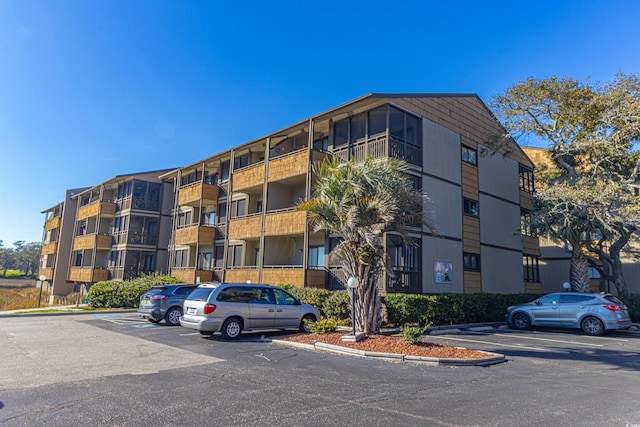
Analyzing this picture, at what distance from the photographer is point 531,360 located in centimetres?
1003

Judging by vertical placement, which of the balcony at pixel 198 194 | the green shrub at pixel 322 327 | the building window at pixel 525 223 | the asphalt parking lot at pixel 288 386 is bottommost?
the asphalt parking lot at pixel 288 386

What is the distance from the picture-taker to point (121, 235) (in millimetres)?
34156

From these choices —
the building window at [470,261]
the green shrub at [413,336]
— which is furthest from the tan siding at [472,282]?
the green shrub at [413,336]

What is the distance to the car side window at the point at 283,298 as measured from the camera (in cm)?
1348

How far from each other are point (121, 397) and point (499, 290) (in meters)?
20.7

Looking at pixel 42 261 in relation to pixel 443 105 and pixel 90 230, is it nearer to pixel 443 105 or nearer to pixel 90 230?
pixel 90 230

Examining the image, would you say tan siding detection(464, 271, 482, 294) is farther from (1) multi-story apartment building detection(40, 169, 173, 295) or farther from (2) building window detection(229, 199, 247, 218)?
(1) multi-story apartment building detection(40, 169, 173, 295)

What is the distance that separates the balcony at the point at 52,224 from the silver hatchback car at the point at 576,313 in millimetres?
44845

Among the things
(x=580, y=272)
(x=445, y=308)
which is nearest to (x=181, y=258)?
(x=445, y=308)

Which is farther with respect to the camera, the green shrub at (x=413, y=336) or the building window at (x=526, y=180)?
the building window at (x=526, y=180)

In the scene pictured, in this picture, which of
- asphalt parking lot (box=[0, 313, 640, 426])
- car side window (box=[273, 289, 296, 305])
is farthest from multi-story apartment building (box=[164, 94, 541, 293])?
asphalt parking lot (box=[0, 313, 640, 426])

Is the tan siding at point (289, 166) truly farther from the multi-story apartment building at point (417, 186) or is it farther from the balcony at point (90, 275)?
the balcony at point (90, 275)

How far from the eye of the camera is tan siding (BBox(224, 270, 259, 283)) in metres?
21.7

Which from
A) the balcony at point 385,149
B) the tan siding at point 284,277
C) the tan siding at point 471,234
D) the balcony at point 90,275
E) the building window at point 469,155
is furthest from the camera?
the balcony at point 90,275
